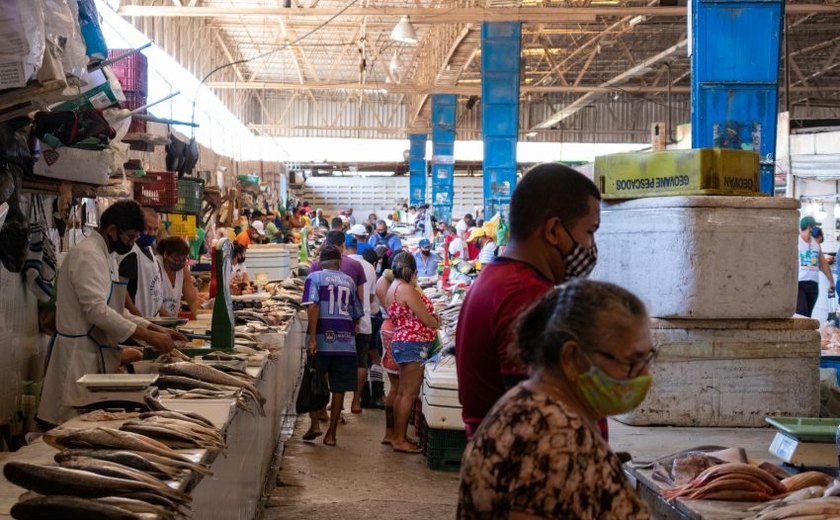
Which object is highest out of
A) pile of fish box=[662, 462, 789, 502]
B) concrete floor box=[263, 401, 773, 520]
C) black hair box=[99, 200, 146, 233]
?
black hair box=[99, 200, 146, 233]

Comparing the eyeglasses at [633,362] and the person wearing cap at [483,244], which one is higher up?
the eyeglasses at [633,362]

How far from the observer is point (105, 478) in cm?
349

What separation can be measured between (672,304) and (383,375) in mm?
6672

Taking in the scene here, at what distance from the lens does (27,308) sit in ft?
25.9

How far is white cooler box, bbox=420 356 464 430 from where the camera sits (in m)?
8.84

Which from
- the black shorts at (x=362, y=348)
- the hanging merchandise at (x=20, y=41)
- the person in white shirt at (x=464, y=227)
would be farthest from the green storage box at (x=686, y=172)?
the person in white shirt at (x=464, y=227)

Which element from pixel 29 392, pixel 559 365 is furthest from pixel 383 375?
pixel 559 365

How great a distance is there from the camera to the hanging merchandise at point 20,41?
3.99 metres

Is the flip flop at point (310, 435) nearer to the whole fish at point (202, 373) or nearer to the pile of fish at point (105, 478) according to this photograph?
the whole fish at point (202, 373)

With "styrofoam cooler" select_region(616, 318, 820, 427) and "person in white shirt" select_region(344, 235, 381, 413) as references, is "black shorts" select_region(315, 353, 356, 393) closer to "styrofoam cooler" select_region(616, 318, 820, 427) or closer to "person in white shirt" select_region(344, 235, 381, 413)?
"person in white shirt" select_region(344, 235, 381, 413)

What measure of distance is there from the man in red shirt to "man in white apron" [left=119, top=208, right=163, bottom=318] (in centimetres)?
489

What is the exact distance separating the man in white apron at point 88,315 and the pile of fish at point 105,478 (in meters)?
1.91

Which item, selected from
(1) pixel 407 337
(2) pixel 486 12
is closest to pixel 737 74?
(1) pixel 407 337

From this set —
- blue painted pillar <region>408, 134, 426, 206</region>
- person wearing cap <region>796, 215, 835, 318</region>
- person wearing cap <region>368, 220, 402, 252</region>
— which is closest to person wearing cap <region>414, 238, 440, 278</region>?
person wearing cap <region>368, 220, 402, 252</region>
